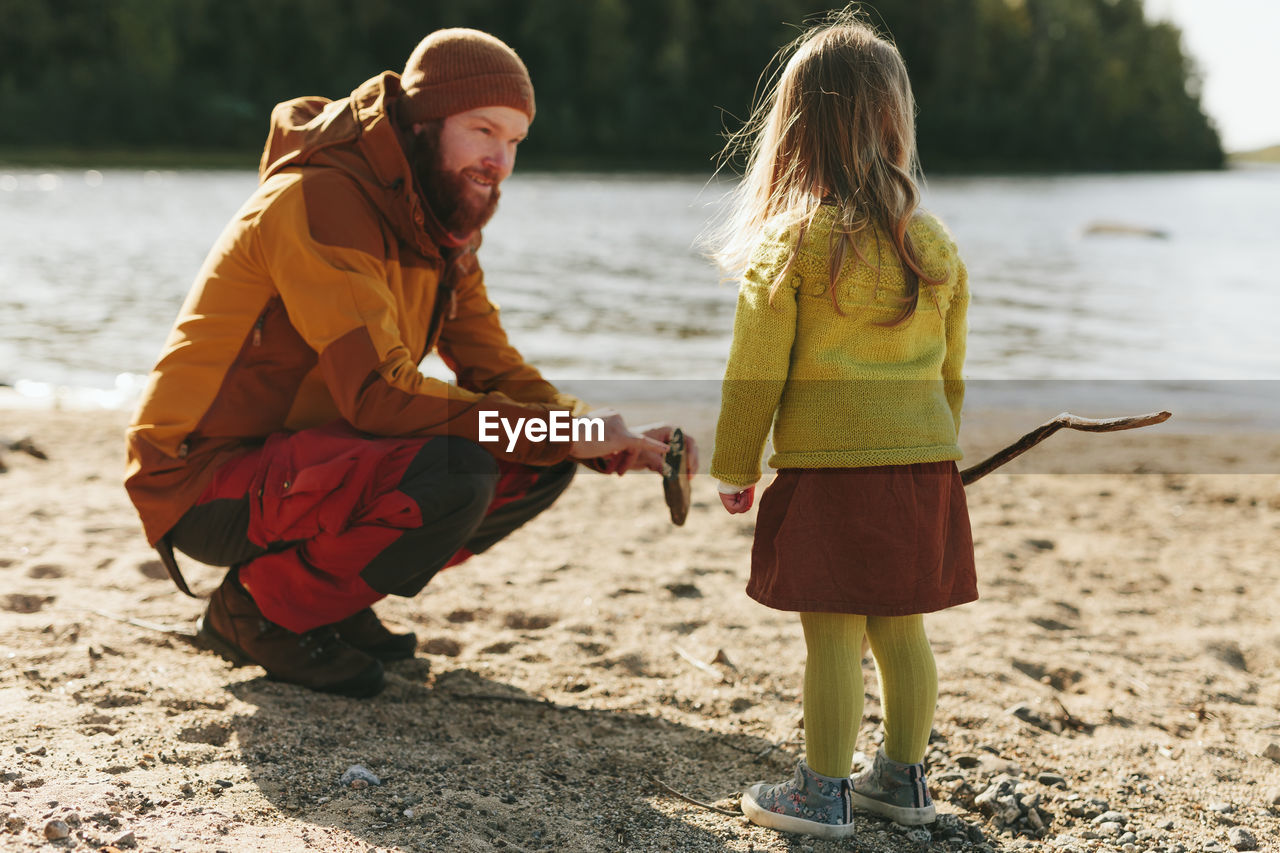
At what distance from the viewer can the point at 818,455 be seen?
2330mm

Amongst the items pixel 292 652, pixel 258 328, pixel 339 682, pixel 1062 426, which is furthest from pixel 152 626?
pixel 1062 426

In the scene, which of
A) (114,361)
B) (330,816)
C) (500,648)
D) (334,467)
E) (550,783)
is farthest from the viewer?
(114,361)

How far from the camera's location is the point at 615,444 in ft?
9.25

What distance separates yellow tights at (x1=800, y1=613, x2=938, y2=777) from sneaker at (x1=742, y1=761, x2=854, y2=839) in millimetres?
29

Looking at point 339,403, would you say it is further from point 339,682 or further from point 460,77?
point 460,77

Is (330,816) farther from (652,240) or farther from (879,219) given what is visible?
(652,240)

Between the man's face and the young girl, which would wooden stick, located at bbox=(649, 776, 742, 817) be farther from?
the man's face

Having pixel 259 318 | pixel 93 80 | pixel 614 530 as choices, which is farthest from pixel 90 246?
pixel 93 80

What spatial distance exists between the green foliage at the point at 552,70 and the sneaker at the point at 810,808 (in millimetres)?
44141

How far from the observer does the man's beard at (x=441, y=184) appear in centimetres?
299

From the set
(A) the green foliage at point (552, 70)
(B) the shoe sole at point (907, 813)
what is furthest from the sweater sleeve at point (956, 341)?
(A) the green foliage at point (552, 70)

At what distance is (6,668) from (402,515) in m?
1.04

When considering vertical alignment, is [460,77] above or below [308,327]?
above

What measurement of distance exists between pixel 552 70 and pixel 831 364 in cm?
5444
